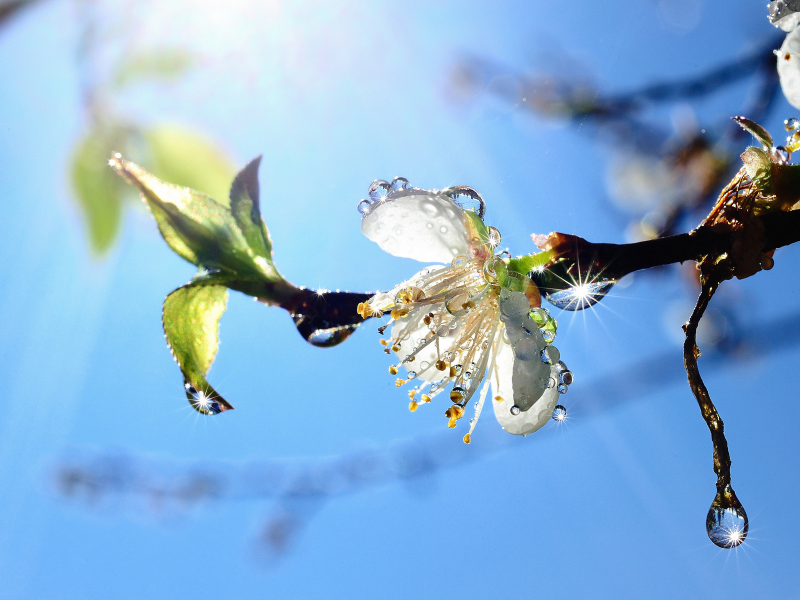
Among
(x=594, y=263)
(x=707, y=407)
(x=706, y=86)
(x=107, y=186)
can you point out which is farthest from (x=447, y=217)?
(x=706, y=86)

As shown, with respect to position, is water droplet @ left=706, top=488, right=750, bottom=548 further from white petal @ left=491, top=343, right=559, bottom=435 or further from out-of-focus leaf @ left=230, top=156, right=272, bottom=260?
out-of-focus leaf @ left=230, top=156, right=272, bottom=260

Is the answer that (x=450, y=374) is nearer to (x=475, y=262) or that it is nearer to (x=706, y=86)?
(x=475, y=262)

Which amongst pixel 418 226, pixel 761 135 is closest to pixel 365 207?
pixel 418 226

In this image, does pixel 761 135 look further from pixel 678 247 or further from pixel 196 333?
pixel 196 333

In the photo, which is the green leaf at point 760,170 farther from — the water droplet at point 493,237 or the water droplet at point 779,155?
the water droplet at point 493,237

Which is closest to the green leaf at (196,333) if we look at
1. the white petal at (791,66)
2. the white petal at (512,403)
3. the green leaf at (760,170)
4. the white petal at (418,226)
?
the white petal at (418,226)

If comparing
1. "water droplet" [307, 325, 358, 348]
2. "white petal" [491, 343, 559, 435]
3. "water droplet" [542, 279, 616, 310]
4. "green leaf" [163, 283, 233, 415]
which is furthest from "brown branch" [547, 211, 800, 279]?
"green leaf" [163, 283, 233, 415]

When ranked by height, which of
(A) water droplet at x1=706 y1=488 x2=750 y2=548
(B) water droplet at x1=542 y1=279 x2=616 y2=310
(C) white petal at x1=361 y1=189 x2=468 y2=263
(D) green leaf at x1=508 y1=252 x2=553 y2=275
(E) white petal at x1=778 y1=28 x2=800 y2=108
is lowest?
(A) water droplet at x1=706 y1=488 x2=750 y2=548
